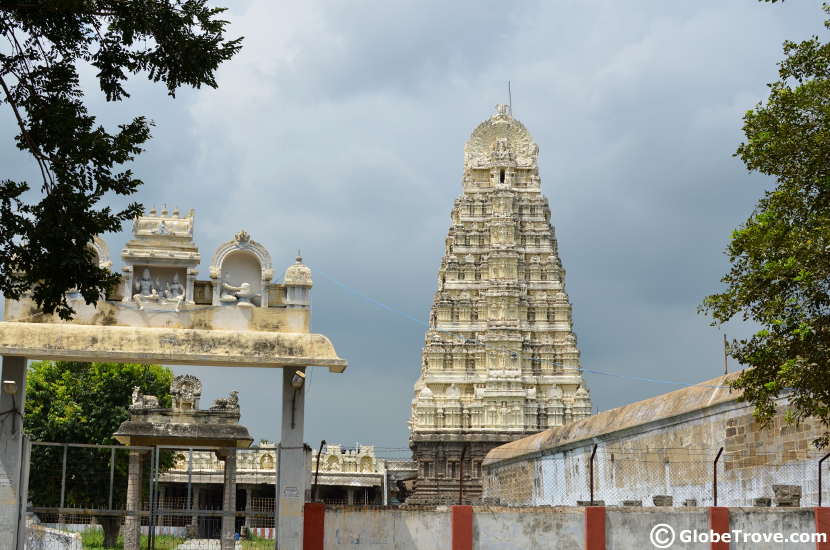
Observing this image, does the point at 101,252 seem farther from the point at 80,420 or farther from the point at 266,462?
the point at 266,462

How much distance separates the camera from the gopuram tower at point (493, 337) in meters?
66.8

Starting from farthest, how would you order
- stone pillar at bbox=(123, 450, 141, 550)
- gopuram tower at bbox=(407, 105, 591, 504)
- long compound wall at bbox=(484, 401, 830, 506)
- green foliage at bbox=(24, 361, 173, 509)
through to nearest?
gopuram tower at bbox=(407, 105, 591, 504) → green foliage at bbox=(24, 361, 173, 509) → stone pillar at bbox=(123, 450, 141, 550) → long compound wall at bbox=(484, 401, 830, 506)

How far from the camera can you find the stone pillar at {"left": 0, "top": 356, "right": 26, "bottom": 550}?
571 inches

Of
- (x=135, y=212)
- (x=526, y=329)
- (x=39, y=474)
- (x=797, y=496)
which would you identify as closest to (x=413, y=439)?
(x=526, y=329)

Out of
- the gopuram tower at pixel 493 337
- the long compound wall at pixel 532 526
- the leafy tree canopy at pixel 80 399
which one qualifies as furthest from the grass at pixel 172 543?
the gopuram tower at pixel 493 337

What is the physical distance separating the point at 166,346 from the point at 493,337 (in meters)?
54.5

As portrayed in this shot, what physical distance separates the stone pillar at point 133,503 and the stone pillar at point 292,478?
347 inches

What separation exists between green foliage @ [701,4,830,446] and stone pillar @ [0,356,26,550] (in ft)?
32.9

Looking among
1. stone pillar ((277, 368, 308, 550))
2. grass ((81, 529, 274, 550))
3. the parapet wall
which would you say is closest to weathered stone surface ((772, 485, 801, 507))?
the parapet wall

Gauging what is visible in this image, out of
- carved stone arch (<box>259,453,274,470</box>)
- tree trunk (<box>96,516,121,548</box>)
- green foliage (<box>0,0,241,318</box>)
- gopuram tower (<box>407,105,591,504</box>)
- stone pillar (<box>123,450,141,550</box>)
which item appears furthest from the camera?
gopuram tower (<box>407,105,591,504</box>)

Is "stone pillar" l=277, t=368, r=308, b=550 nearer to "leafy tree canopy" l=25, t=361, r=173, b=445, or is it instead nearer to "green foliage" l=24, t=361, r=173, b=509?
"green foliage" l=24, t=361, r=173, b=509

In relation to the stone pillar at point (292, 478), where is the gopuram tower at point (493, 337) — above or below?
above

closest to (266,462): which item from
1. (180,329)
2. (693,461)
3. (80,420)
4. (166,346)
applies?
(80,420)

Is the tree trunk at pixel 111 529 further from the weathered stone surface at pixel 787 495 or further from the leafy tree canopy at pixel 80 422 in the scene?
the weathered stone surface at pixel 787 495
